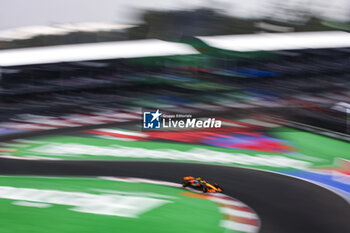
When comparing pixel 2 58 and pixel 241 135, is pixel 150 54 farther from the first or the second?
pixel 2 58

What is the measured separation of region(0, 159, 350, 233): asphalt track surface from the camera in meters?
6.32

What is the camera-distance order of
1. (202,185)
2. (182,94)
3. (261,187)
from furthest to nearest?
(182,94), (261,187), (202,185)

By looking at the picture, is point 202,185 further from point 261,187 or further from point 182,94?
point 182,94

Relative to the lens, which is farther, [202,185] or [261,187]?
[261,187]

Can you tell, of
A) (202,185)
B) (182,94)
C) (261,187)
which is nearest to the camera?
(202,185)

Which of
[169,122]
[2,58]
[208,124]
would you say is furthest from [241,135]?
[2,58]

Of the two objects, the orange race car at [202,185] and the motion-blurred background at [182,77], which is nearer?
the orange race car at [202,185]

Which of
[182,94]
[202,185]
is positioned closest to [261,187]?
[202,185]

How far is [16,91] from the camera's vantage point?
13.7 metres

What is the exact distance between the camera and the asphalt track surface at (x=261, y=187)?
249 inches

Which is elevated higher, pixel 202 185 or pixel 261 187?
pixel 202 185

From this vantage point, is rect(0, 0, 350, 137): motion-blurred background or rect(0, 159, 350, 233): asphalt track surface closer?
rect(0, 159, 350, 233): asphalt track surface

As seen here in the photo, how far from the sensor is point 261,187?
8.46 m

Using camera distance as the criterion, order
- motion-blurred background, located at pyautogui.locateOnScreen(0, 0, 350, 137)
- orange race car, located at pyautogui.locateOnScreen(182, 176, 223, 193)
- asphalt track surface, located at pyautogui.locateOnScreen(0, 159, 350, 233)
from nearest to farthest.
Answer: asphalt track surface, located at pyautogui.locateOnScreen(0, 159, 350, 233), orange race car, located at pyautogui.locateOnScreen(182, 176, 223, 193), motion-blurred background, located at pyautogui.locateOnScreen(0, 0, 350, 137)
